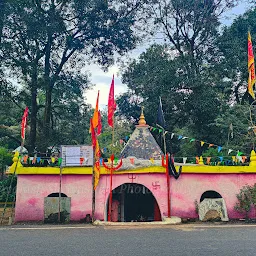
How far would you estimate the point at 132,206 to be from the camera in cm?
1444

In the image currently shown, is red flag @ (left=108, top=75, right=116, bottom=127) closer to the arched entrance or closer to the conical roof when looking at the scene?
the arched entrance

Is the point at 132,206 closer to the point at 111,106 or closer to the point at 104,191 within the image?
the point at 104,191

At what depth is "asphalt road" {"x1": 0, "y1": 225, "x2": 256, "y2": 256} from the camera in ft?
24.1

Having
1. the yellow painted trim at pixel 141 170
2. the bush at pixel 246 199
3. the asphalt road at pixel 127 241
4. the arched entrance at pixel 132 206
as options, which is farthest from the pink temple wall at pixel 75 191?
the bush at pixel 246 199

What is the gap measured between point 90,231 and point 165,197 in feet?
11.9

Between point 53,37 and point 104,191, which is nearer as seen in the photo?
point 104,191

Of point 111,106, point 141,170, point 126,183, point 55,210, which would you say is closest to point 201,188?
point 141,170

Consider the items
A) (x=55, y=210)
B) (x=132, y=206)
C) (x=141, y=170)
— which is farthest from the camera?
(x=132, y=206)

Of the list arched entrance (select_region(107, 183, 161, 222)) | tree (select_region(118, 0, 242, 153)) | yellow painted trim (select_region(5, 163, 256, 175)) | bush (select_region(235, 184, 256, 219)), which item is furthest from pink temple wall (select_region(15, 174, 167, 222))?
tree (select_region(118, 0, 242, 153))

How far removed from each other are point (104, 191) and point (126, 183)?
3.25 feet

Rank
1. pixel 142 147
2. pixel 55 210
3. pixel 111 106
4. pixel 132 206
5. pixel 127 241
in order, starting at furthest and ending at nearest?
pixel 142 147, pixel 132 206, pixel 111 106, pixel 55 210, pixel 127 241

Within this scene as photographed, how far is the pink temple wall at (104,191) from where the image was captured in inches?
477

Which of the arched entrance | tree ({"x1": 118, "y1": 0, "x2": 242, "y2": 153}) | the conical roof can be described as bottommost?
the arched entrance

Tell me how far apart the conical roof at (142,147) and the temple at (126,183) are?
200 cm
